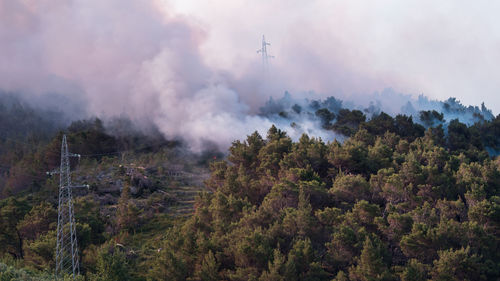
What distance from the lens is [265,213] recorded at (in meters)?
24.5

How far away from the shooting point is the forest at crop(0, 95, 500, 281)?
21734 millimetres

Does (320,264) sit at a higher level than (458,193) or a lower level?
lower

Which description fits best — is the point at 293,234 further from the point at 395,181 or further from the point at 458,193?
the point at 458,193

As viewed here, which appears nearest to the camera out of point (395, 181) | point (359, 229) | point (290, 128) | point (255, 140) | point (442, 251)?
point (442, 251)

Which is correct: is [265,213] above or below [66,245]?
above

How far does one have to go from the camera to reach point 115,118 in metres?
49.4

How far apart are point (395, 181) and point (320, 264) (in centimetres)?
766

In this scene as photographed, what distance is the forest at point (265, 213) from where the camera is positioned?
21.7 metres

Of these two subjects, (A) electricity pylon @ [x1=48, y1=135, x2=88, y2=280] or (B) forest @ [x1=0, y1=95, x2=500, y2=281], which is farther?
(A) electricity pylon @ [x1=48, y1=135, x2=88, y2=280]

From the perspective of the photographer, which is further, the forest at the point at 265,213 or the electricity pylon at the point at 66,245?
the electricity pylon at the point at 66,245

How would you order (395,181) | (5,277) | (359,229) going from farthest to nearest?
(395,181)
(359,229)
(5,277)

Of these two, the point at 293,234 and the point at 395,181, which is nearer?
the point at 293,234

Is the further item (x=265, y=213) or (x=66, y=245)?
(x=265, y=213)

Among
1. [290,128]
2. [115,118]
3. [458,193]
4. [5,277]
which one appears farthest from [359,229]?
[115,118]
